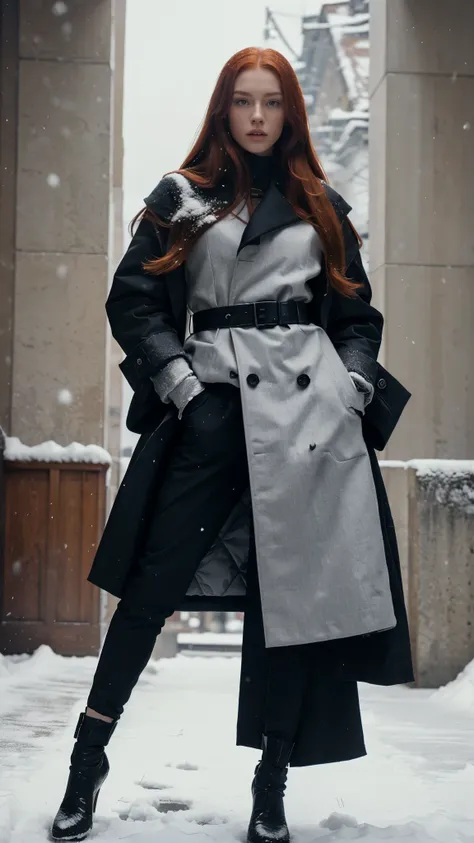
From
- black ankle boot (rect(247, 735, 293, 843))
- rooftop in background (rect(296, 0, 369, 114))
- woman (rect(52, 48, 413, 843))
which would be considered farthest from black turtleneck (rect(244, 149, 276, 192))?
rooftop in background (rect(296, 0, 369, 114))

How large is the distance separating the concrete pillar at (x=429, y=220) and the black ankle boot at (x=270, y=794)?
141 inches

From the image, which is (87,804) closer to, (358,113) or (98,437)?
(98,437)

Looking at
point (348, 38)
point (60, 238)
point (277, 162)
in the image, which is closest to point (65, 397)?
point (60, 238)

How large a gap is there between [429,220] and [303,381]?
3.77 m

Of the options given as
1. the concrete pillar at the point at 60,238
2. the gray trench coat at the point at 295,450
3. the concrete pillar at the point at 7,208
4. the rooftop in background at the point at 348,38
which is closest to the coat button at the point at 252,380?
the gray trench coat at the point at 295,450

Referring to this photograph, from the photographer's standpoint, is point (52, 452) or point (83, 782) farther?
point (52, 452)

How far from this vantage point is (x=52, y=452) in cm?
594

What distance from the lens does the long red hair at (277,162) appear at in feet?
8.52

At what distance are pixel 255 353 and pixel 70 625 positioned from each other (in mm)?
3797

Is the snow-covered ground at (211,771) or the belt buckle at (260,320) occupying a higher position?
the belt buckle at (260,320)

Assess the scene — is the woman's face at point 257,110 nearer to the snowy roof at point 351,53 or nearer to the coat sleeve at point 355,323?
the coat sleeve at point 355,323

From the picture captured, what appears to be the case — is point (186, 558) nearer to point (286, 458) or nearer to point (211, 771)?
point (286, 458)

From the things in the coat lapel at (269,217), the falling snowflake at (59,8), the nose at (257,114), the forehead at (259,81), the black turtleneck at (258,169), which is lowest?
the coat lapel at (269,217)

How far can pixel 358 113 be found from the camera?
25844 millimetres
